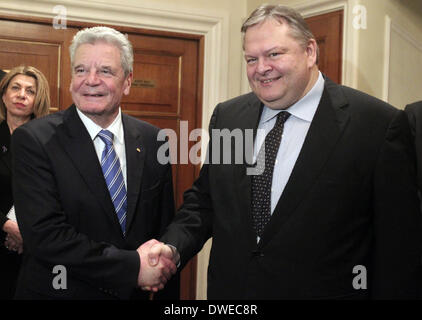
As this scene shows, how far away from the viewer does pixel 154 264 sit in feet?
6.05

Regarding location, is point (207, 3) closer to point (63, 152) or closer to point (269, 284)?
point (63, 152)

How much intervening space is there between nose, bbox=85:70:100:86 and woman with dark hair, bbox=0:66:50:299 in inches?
40.5

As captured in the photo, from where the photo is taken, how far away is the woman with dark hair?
8.46 ft

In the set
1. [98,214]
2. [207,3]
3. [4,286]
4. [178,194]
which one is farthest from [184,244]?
[207,3]

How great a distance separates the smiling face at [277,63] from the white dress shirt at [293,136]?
1.3 inches

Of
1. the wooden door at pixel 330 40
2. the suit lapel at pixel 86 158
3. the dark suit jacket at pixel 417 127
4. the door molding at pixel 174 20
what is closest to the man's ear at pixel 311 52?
the dark suit jacket at pixel 417 127

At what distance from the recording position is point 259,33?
1678mm

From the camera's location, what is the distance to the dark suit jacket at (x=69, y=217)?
173 cm

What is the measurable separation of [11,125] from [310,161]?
1.76 metres

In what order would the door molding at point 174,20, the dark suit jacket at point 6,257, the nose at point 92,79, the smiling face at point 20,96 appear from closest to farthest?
the nose at point 92,79 < the dark suit jacket at point 6,257 < the smiling face at point 20,96 < the door molding at point 174,20

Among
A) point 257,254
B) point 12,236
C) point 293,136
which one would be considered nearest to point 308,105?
point 293,136

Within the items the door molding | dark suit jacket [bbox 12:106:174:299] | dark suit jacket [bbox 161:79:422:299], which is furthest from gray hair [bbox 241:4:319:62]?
the door molding

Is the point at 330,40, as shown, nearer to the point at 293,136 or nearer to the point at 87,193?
the point at 293,136

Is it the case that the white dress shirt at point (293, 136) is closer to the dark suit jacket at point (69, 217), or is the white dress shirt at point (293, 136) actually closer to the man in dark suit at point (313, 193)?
the man in dark suit at point (313, 193)
